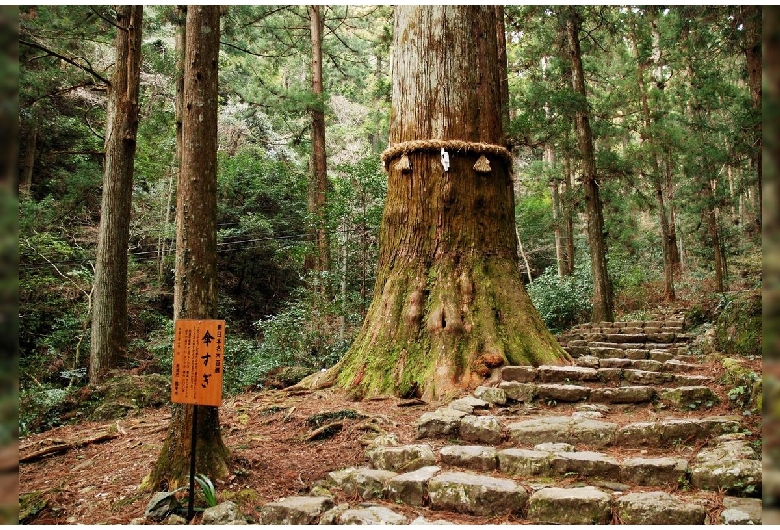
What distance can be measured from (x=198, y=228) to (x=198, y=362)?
0.90 m

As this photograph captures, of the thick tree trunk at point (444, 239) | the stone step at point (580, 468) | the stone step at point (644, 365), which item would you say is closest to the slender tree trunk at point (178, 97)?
the thick tree trunk at point (444, 239)

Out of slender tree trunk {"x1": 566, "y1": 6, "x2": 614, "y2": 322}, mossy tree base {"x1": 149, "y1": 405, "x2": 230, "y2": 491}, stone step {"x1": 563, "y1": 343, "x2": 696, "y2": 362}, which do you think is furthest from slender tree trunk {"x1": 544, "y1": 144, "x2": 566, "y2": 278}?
mossy tree base {"x1": 149, "y1": 405, "x2": 230, "y2": 491}

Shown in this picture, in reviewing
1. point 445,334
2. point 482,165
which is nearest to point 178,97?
point 482,165

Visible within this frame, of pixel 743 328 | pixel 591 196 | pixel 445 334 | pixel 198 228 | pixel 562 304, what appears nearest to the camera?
pixel 198 228

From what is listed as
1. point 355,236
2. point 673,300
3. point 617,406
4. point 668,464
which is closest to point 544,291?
point 673,300

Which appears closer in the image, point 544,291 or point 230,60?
point 544,291

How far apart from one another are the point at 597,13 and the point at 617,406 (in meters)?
10.4

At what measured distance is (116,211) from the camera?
8.11m

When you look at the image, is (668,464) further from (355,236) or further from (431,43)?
(355,236)

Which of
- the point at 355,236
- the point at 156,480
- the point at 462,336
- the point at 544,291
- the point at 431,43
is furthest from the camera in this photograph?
the point at 544,291

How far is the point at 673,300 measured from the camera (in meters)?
15.0

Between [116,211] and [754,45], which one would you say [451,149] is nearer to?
[754,45]

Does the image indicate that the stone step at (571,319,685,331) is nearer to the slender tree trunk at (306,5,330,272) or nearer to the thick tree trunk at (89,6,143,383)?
the slender tree trunk at (306,5,330,272)

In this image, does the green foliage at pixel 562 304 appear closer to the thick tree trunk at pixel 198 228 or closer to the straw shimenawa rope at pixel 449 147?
the straw shimenawa rope at pixel 449 147
